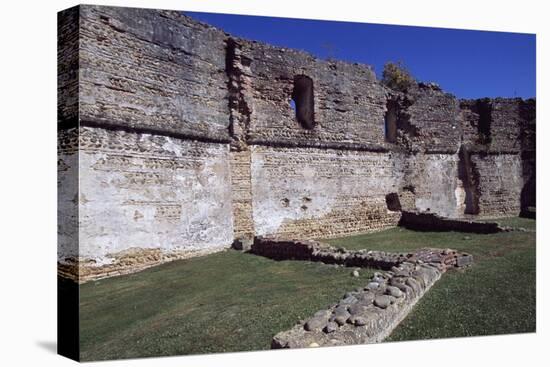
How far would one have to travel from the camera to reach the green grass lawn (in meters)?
5.62

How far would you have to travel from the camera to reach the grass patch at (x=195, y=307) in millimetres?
5539

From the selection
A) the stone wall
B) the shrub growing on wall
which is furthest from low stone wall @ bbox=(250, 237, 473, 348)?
the shrub growing on wall

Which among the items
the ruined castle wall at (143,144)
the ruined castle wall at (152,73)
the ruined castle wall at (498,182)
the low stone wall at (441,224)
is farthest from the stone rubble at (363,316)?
the ruined castle wall at (498,182)

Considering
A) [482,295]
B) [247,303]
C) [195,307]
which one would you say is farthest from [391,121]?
[195,307]

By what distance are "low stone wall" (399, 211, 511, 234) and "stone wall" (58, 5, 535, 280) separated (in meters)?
0.32

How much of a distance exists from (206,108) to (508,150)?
9102 millimetres

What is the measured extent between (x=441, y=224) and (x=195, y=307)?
709 cm

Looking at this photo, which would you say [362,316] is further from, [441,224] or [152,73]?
[441,224]

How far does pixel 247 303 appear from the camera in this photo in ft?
21.4

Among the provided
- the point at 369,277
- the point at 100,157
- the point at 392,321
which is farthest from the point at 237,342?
the point at 100,157

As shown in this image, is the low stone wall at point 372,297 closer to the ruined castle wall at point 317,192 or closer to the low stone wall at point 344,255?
the low stone wall at point 344,255

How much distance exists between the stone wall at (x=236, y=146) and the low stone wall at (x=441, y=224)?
32 centimetres

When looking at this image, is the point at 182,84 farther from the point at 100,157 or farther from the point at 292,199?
the point at 292,199

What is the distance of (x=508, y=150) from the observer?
14.1 m
